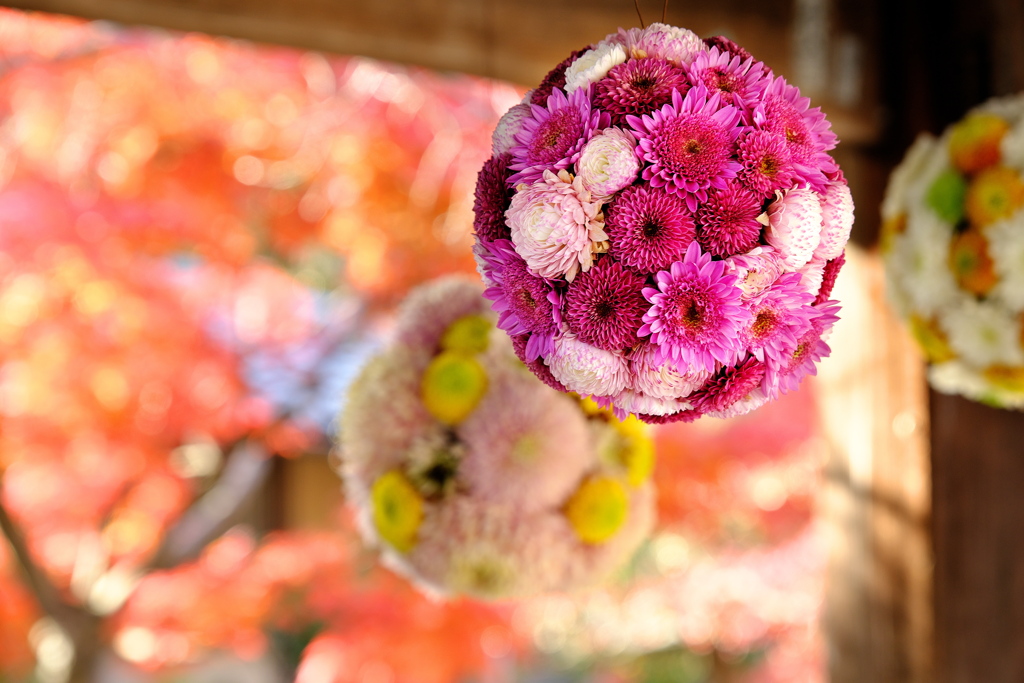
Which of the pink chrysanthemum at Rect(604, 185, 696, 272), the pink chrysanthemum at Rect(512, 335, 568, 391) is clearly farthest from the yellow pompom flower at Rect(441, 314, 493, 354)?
the pink chrysanthemum at Rect(604, 185, 696, 272)

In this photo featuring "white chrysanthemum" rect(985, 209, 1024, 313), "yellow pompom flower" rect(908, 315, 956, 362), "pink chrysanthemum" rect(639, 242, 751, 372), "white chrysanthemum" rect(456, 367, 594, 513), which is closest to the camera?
"pink chrysanthemum" rect(639, 242, 751, 372)

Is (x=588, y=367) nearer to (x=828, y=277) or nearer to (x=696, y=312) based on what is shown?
(x=696, y=312)

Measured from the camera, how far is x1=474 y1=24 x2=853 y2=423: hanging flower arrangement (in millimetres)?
533

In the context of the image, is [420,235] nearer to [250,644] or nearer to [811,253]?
[250,644]

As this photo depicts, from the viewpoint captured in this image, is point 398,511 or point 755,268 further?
point 398,511

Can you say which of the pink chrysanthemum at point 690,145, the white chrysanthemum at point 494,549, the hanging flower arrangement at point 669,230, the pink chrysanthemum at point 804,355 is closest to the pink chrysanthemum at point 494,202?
the hanging flower arrangement at point 669,230

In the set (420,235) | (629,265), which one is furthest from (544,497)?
(420,235)

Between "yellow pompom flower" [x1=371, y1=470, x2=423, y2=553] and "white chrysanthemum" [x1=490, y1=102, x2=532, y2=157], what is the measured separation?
428mm

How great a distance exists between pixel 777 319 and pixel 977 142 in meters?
0.69

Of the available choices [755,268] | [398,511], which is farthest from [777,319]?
[398,511]

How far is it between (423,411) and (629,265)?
16.9 inches

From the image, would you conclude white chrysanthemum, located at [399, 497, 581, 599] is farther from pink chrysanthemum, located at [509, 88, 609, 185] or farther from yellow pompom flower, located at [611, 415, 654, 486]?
pink chrysanthemum, located at [509, 88, 609, 185]

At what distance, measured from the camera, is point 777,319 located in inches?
21.8

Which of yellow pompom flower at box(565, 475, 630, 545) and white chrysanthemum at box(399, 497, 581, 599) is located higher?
yellow pompom flower at box(565, 475, 630, 545)
